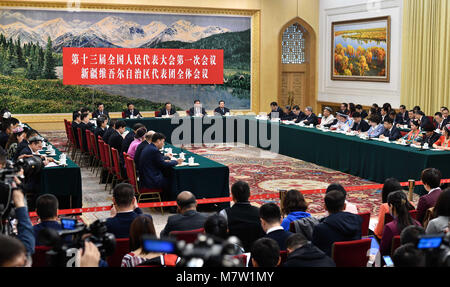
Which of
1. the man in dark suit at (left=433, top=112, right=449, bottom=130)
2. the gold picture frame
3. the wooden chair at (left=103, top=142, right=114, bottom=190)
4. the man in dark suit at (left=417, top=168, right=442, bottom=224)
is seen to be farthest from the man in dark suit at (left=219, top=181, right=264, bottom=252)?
the gold picture frame

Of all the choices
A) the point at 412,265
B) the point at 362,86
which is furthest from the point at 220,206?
the point at 362,86

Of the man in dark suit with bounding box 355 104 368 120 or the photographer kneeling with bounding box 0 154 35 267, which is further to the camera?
the man in dark suit with bounding box 355 104 368 120

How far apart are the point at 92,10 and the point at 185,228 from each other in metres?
14.4

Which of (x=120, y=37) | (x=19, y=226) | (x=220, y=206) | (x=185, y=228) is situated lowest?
(x=220, y=206)

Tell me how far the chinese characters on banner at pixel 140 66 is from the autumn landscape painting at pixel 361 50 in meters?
3.87

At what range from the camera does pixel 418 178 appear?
30.8 ft

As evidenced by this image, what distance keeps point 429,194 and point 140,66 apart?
1307 cm

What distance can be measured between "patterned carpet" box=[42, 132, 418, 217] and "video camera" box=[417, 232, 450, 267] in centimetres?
570

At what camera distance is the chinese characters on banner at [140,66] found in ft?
55.0

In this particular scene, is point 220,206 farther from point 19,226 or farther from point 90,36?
point 90,36

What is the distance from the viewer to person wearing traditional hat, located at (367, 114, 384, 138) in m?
11.6

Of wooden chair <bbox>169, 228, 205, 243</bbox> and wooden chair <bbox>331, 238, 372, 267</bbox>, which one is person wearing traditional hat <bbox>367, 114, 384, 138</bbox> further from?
wooden chair <bbox>169, 228, 205, 243</bbox>

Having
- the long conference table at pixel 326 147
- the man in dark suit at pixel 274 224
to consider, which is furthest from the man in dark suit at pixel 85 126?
the man in dark suit at pixel 274 224

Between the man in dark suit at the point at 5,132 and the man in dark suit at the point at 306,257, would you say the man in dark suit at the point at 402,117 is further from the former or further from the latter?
the man in dark suit at the point at 306,257
